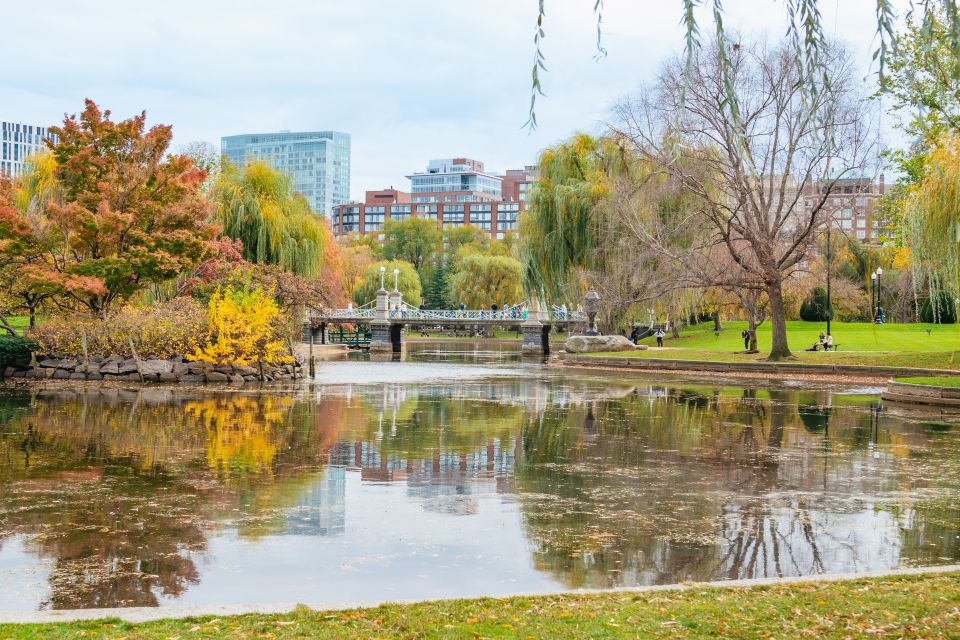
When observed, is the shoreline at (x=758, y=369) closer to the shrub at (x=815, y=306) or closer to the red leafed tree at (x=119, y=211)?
the red leafed tree at (x=119, y=211)

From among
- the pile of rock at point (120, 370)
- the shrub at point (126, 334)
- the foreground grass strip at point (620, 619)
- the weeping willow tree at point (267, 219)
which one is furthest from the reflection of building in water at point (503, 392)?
the weeping willow tree at point (267, 219)

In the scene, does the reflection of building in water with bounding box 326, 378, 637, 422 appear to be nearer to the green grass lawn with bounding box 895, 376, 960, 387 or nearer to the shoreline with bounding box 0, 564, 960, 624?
the green grass lawn with bounding box 895, 376, 960, 387

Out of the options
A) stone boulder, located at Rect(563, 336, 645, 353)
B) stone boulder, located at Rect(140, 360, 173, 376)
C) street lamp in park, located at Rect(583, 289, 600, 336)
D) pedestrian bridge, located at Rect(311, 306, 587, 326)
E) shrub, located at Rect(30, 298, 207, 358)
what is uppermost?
street lamp in park, located at Rect(583, 289, 600, 336)

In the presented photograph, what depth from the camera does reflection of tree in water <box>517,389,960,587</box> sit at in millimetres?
8391

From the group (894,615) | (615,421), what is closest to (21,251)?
(615,421)

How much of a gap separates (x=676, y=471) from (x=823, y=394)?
16.5 meters

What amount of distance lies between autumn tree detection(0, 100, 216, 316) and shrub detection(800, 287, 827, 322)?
49.1m

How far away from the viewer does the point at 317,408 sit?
894 inches

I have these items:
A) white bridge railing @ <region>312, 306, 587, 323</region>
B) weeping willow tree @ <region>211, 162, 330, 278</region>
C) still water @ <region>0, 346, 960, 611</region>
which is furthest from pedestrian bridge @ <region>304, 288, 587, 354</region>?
still water @ <region>0, 346, 960, 611</region>

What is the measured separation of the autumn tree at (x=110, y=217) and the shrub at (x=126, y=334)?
1.15 metres

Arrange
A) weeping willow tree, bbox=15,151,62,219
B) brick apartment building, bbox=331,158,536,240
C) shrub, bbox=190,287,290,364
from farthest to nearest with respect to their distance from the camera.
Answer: brick apartment building, bbox=331,158,536,240, weeping willow tree, bbox=15,151,62,219, shrub, bbox=190,287,290,364

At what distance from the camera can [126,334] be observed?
99.7ft

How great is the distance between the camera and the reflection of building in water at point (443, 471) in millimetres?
11391

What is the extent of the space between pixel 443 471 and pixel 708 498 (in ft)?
12.4
